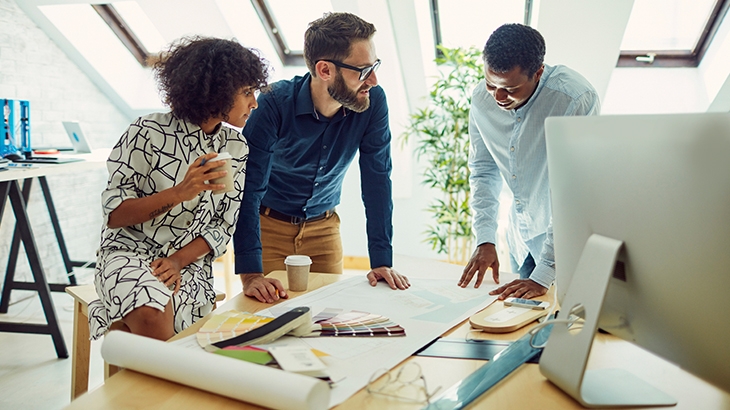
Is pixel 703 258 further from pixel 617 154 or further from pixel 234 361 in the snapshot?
pixel 234 361

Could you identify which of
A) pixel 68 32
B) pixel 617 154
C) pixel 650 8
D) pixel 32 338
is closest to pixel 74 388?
pixel 32 338

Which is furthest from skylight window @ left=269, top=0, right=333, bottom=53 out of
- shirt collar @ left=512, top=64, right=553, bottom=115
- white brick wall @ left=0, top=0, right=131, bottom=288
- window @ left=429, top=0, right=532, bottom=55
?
shirt collar @ left=512, top=64, right=553, bottom=115

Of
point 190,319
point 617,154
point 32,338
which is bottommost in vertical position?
point 32,338

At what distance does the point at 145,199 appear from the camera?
1556 millimetres

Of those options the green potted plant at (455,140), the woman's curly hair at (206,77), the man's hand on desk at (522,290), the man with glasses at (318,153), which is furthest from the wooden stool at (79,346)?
the green potted plant at (455,140)

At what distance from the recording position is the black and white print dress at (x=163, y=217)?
153 cm

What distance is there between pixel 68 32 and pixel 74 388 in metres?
3.21

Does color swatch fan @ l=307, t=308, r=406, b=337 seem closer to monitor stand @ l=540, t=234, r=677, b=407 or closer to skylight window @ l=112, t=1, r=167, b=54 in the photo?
monitor stand @ l=540, t=234, r=677, b=407

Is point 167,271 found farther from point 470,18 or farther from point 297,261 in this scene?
point 470,18

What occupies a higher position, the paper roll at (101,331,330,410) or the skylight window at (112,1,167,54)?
the skylight window at (112,1,167,54)

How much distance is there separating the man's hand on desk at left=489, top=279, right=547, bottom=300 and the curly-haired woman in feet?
2.55

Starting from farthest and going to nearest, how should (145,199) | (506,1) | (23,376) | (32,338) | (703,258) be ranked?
1. (506,1)
2. (32,338)
3. (23,376)
4. (145,199)
5. (703,258)

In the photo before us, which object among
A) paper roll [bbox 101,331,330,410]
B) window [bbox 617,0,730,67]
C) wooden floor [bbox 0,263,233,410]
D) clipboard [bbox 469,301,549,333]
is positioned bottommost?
wooden floor [bbox 0,263,233,410]

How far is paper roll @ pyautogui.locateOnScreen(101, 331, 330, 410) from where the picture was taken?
86cm
